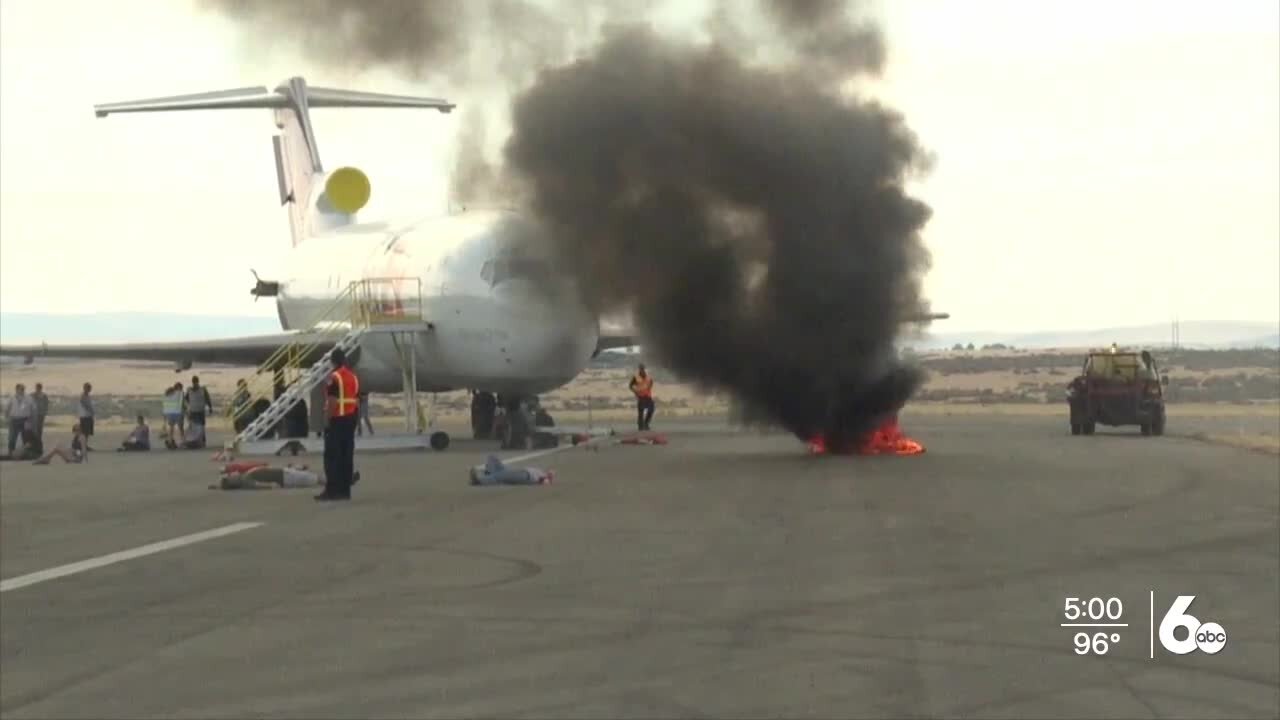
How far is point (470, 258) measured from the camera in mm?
38000

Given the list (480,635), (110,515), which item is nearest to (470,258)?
(110,515)

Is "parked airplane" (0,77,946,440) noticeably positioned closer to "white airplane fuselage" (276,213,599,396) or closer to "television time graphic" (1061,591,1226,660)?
"white airplane fuselage" (276,213,599,396)

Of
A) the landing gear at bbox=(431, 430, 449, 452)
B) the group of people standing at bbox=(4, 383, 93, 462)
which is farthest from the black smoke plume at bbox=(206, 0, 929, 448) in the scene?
the group of people standing at bbox=(4, 383, 93, 462)

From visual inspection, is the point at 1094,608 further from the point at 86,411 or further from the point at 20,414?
the point at 86,411

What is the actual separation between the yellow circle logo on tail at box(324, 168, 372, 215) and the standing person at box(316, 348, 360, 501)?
83.2 ft

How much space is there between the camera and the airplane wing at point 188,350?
139ft

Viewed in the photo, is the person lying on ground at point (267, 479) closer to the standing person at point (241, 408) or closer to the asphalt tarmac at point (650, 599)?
the asphalt tarmac at point (650, 599)

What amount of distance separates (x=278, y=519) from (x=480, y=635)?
9721 mm

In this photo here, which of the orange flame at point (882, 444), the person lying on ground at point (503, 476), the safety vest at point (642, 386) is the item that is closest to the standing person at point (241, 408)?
the safety vest at point (642, 386)

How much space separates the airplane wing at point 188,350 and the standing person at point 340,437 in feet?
53.5

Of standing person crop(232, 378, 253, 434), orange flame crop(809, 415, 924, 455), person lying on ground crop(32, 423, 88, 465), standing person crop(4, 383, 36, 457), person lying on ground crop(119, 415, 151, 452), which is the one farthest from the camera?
person lying on ground crop(119, 415, 151, 452)

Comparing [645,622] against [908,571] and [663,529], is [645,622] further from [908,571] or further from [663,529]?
[663,529]

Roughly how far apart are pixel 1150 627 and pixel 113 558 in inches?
361

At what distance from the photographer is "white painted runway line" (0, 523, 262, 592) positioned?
1545cm
